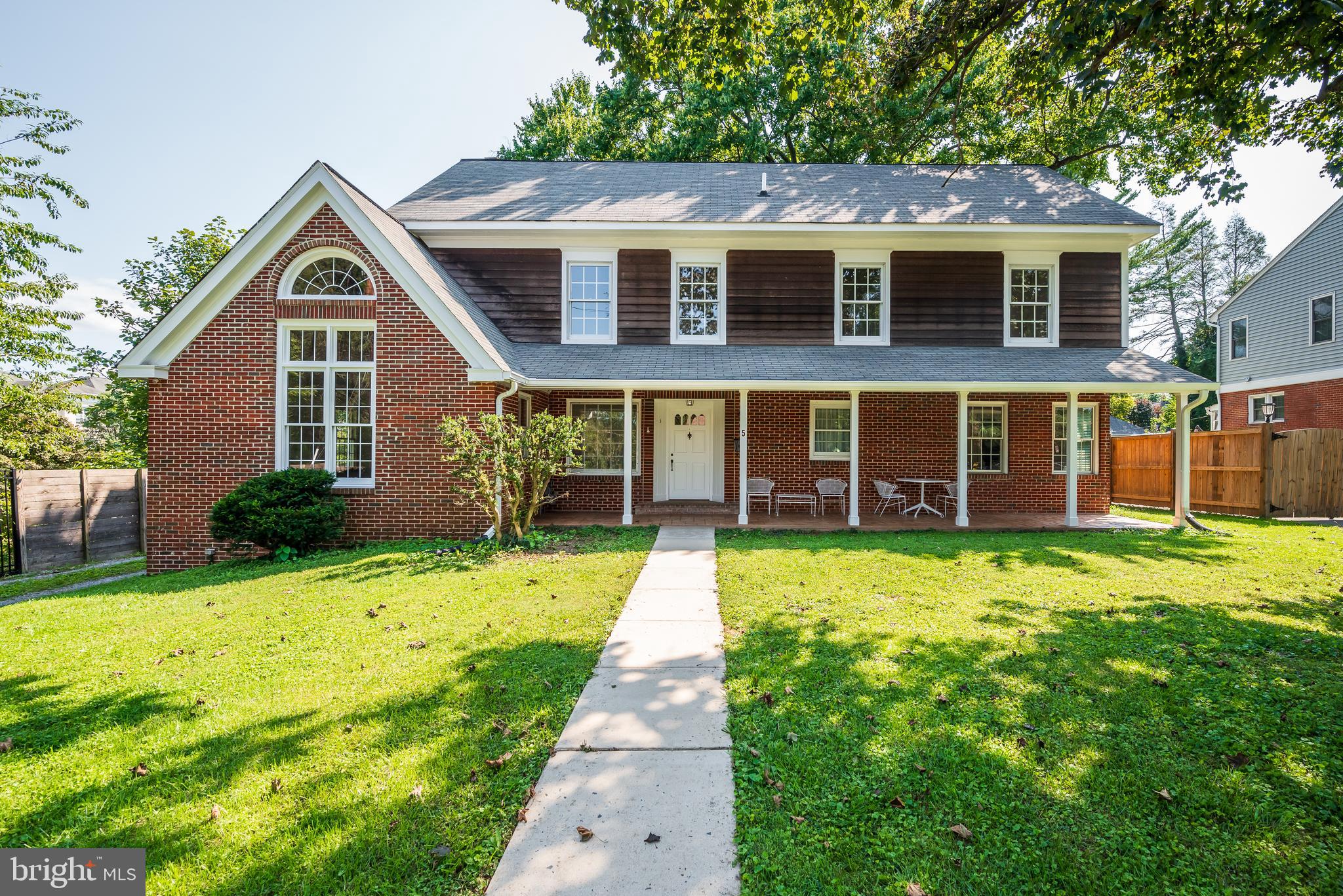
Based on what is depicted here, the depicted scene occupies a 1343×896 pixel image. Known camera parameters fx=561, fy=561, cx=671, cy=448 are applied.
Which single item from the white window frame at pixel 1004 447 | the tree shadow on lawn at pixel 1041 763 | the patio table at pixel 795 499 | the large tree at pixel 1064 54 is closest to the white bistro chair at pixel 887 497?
the patio table at pixel 795 499

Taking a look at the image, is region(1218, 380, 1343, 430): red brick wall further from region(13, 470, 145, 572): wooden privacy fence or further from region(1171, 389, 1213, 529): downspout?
region(13, 470, 145, 572): wooden privacy fence

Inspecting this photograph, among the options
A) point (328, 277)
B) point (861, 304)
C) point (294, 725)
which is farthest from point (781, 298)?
point (294, 725)

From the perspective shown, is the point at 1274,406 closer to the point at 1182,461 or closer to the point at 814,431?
the point at 1182,461

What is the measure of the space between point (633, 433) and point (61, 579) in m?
10.3

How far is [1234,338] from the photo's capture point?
22.3 metres

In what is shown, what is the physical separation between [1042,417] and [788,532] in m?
7.39

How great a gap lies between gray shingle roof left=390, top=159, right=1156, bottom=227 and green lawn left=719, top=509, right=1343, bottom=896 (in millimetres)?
8935

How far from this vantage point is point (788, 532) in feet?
35.5

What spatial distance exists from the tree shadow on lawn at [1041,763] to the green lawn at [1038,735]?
0.01 m

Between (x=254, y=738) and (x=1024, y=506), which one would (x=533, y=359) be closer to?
(x=254, y=738)

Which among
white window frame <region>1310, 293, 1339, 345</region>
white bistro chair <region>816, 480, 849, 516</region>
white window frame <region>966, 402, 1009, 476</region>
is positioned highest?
white window frame <region>1310, 293, 1339, 345</region>

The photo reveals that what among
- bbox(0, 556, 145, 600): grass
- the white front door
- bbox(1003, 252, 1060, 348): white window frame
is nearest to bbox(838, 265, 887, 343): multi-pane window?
bbox(1003, 252, 1060, 348): white window frame

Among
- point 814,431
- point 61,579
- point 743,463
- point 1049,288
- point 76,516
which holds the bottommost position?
point 61,579

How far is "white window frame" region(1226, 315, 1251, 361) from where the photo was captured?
846 inches
